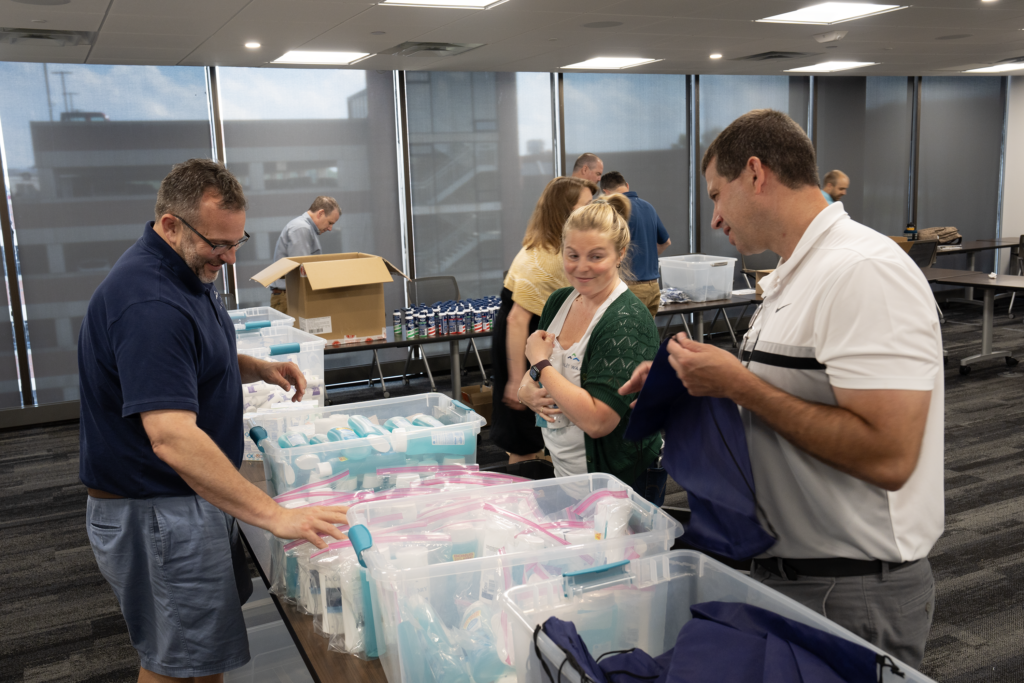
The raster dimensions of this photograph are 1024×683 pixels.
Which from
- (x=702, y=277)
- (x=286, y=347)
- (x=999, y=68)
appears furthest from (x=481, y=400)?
(x=999, y=68)

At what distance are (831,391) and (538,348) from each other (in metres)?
0.92

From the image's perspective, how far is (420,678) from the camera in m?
1.17

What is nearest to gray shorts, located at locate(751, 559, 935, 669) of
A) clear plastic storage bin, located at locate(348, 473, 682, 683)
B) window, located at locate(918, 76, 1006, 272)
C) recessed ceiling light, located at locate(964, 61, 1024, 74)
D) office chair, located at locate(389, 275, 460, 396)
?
clear plastic storage bin, located at locate(348, 473, 682, 683)

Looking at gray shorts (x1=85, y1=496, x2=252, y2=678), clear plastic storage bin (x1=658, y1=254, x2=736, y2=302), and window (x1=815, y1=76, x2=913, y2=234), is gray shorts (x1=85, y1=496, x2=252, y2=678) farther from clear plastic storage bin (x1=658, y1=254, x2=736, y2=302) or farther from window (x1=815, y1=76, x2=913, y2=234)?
window (x1=815, y1=76, x2=913, y2=234)

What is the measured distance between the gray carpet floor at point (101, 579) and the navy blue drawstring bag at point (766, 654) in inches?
76.9

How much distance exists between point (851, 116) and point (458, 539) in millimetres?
8938

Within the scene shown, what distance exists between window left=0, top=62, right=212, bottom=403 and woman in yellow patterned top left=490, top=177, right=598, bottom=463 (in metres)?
4.27

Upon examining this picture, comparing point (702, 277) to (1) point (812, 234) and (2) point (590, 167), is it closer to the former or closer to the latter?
(2) point (590, 167)

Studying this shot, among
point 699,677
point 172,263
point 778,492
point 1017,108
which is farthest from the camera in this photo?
point 1017,108

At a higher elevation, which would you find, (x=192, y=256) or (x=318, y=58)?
(x=318, y=58)

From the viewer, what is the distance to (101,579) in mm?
3518

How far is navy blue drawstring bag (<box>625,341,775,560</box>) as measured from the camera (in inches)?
48.4

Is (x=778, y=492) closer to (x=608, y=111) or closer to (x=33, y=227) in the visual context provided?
(x=33, y=227)

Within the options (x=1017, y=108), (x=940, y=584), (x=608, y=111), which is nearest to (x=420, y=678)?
(x=940, y=584)
